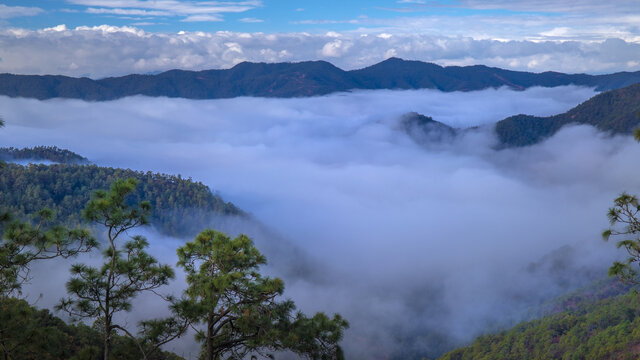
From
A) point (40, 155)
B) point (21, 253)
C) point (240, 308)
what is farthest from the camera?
point (40, 155)

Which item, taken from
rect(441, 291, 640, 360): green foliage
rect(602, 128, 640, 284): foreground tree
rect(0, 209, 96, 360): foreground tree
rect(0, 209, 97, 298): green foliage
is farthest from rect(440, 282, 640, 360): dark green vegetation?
rect(0, 209, 96, 360): foreground tree

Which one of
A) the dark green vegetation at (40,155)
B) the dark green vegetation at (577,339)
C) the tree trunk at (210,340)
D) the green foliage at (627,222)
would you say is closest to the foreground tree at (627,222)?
the green foliage at (627,222)

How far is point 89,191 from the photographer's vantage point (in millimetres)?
82375

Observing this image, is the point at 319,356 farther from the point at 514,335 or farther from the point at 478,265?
the point at 478,265

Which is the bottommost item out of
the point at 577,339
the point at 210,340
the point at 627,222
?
the point at 210,340

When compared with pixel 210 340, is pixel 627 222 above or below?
above

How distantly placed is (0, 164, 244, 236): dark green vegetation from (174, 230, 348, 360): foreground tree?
257 feet

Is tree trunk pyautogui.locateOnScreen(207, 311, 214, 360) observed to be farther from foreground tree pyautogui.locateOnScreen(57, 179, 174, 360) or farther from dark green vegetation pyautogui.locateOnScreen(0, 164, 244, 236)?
dark green vegetation pyautogui.locateOnScreen(0, 164, 244, 236)

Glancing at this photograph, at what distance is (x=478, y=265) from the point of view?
134 metres

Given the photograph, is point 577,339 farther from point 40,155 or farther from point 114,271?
point 40,155

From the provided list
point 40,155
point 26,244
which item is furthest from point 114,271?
point 40,155

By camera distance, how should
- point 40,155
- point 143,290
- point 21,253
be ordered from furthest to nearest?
1. point 40,155
2. point 143,290
3. point 21,253

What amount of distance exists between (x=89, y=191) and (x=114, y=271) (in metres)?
79.5

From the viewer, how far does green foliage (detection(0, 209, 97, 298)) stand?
10.1 meters
